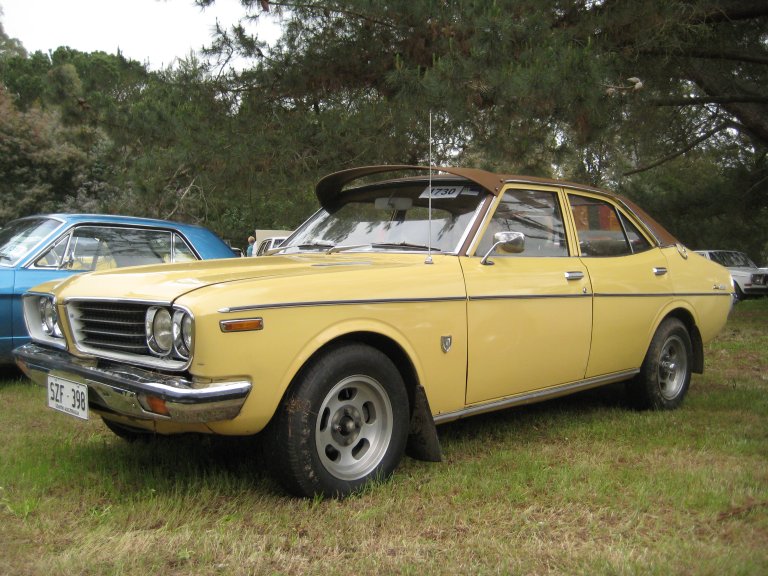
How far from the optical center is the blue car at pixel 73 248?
5766 mm

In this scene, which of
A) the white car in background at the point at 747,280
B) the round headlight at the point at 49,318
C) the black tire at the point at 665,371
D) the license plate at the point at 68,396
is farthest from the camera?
the white car in background at the point at 747,280

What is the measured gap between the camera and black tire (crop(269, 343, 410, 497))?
3043 mm

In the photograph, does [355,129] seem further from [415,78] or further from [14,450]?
[14,450]

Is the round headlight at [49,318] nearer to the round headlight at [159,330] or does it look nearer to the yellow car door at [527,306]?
the round headlight at [159,330]

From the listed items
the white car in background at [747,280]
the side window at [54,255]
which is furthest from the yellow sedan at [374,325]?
the white car in background at [747,280]

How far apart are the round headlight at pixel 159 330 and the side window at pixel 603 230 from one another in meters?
2.83

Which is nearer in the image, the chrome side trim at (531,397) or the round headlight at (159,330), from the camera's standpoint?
the round headlight at (159,330)

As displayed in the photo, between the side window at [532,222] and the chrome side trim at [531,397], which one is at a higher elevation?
the side window at [532,222]

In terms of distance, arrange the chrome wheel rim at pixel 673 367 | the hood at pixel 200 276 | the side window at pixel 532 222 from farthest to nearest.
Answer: the chrome wheel rim at pixel 673 367 < the side window at pixel 532 222 < the hood at pixel 200 276

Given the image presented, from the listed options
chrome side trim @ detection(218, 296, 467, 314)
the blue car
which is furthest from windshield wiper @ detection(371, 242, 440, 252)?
the blue car

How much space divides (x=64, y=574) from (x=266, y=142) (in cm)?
721

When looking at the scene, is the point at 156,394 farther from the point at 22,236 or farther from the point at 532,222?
the point at 22,236

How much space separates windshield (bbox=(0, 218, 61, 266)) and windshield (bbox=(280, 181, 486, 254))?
2.81 m

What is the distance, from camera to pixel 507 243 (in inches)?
151
